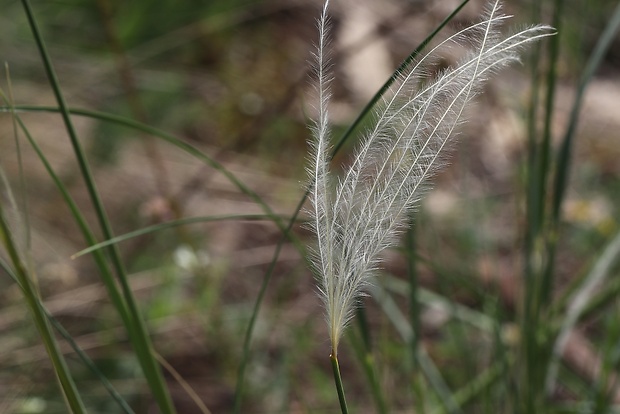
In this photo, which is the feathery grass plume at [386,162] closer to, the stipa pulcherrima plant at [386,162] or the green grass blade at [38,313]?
the stipa pulcherrima plant at [386,162]

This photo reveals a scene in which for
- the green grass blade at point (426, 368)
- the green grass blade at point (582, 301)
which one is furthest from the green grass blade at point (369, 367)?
the green grass blade at point (582, 301)

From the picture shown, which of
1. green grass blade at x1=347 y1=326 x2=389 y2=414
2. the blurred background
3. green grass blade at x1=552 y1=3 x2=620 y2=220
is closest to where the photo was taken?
green grass blade at x1=347 y1=326 x2=389 y2=414

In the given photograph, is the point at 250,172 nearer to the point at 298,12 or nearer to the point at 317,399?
the point at 317,399

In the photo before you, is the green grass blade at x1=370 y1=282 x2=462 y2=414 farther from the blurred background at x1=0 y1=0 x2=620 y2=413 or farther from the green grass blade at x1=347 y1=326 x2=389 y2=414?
the green grass blade at x1=347 y1=326 x2=389 y2=414

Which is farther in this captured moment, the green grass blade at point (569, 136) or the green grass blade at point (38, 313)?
the green grass blade at point (569, 136)

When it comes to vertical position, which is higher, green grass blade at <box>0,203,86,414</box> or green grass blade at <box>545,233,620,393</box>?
green grass blade at <box>545,233,620,393</box>

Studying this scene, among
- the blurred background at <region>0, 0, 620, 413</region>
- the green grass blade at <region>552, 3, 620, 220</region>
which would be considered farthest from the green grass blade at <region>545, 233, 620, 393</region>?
the green grass blade at <region>552, 3, 620, 220</region>

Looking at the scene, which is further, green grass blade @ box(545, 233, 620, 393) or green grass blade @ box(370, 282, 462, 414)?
green grass blade @ box(545, 233, 620, 393)

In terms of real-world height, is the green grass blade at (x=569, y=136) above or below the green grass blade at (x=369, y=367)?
above
